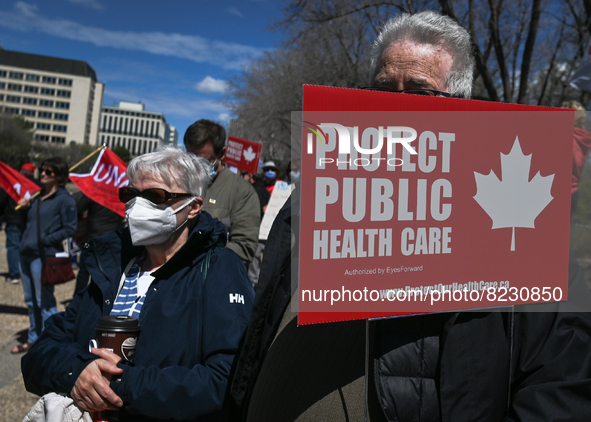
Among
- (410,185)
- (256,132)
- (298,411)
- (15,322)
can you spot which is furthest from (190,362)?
(256,132)

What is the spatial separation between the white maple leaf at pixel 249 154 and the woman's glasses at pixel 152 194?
867 centimetres

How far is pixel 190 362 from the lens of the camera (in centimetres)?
189

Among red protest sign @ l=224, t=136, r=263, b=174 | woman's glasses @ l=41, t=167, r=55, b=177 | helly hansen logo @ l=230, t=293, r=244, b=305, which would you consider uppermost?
red protest sign @ l=224, t=136, r=263, b=174

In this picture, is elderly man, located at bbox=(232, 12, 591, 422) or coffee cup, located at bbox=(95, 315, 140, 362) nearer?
elderly man, located at bbox=(232, 12, 591, 422)

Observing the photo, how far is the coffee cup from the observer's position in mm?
1668

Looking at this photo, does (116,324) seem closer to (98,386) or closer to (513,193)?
(98,386)

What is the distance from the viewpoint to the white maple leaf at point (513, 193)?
111 cm

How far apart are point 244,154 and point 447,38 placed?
9.68 m

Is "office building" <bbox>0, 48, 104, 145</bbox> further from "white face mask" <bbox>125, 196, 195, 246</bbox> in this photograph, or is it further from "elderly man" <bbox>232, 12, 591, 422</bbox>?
"elderly man" <bbox>232, 12, 591, 422</bbox>

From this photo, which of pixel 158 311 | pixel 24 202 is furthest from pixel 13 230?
pixel 158 311

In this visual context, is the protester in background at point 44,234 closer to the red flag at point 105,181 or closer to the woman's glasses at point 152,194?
the red flag at point 105,181

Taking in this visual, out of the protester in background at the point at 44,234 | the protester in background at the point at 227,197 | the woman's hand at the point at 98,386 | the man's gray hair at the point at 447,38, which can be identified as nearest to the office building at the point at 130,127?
the protester in background at the point at 44,234

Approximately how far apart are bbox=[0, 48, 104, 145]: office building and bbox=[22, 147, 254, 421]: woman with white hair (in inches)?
4995

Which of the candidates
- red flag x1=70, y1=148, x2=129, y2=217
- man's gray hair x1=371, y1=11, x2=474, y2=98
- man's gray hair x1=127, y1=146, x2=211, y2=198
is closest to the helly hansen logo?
man's gray hair x1=127, y1=146, x2=211, y2=198
